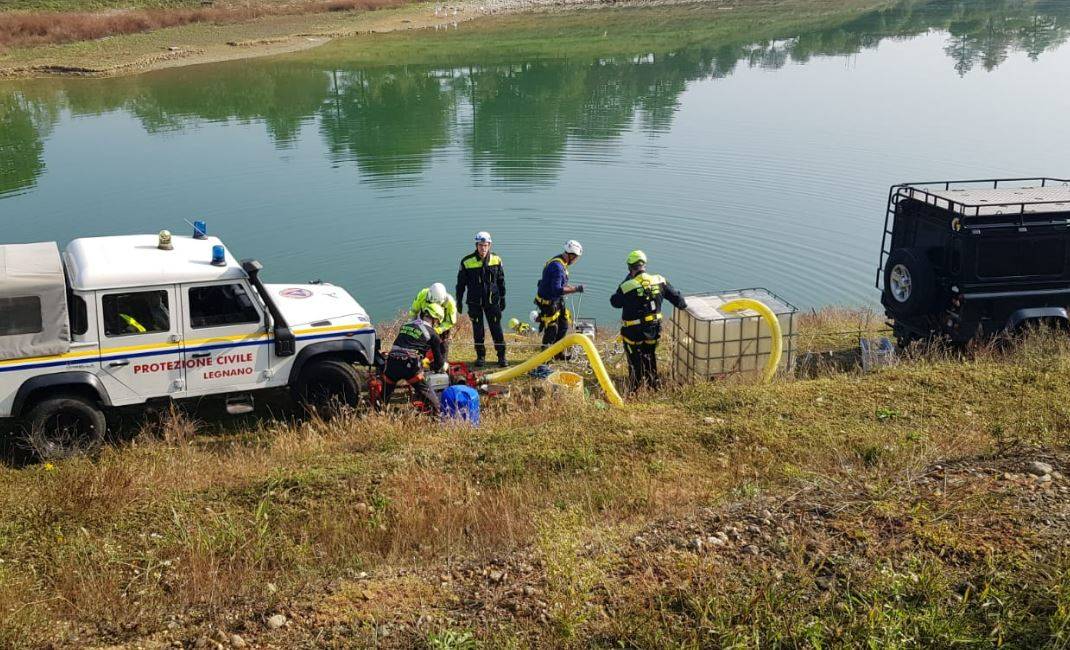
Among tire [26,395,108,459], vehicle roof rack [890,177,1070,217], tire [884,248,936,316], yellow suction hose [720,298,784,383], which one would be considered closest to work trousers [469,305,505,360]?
yellow suction hose [720,298,784,383]

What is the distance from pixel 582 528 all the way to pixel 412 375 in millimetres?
3509

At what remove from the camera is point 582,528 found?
652 centimetres

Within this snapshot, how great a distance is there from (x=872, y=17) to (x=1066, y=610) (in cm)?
6701

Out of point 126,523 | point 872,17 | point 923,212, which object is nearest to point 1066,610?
point 126,523

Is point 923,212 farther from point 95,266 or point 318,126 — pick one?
point 318,126

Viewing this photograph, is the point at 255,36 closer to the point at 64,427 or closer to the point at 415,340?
the point at 415,340

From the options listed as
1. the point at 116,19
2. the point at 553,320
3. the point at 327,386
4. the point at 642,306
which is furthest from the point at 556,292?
the point at 116,19

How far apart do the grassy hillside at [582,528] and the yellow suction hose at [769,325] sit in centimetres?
87

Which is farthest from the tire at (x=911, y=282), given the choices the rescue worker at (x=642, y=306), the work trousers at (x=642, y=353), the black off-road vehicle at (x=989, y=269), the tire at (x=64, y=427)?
the tire at (x=64, y=427)

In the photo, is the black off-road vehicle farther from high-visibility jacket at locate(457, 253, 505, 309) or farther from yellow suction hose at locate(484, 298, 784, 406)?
high-visibility jacket at locate(457, 253, 505, 309)

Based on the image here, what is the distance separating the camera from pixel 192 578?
6.17 metres

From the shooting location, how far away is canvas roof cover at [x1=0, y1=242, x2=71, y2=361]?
323 inches

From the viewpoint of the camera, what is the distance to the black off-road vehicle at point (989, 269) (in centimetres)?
1088

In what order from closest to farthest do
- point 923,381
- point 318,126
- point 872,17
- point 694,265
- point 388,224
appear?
point 923,381
point 694,265
point 388,224
point 318,126
point 872,17
